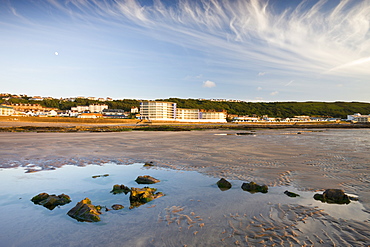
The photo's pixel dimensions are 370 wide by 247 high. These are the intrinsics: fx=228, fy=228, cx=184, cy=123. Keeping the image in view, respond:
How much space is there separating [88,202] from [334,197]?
678 centimetres

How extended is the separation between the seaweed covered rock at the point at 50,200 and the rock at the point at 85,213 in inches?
32.6

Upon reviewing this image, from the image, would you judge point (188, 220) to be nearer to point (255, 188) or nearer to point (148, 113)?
point (255, 188)

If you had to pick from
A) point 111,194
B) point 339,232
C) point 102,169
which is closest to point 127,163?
point 102,169

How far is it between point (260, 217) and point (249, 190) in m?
2.12

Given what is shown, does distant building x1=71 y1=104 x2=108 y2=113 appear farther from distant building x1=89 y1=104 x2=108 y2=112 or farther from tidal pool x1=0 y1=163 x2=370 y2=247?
tidal pool x1=0 y1=163 x2=370 y2=247

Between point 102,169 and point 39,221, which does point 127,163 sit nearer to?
point 102,169

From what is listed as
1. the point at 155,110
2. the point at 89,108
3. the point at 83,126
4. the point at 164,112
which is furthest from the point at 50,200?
the point at 89,108

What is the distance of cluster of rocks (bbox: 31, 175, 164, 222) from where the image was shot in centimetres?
548

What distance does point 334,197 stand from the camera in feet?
21.2

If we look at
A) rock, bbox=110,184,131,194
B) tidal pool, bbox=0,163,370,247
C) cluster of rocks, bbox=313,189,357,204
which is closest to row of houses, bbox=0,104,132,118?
rock, bbox=110,184,131,194

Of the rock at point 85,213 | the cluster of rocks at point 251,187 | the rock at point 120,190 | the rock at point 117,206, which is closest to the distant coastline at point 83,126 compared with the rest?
the rock at point 120,190

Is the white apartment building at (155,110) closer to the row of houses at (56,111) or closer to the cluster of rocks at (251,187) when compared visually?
the row of houses at (56,111)

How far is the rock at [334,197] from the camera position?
6.36 m

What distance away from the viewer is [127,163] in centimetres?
1248
